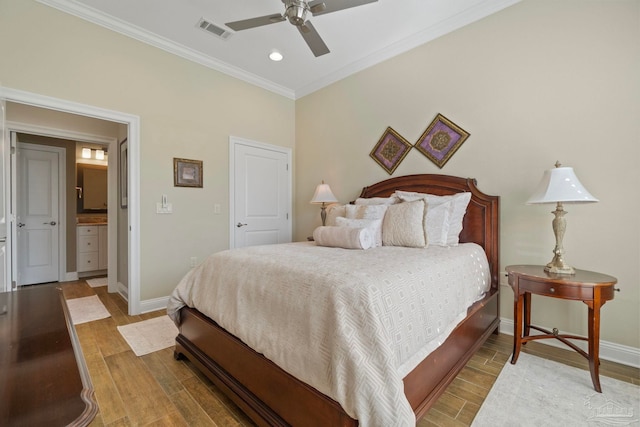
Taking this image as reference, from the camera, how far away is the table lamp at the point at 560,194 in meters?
1.90

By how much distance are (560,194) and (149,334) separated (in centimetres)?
355

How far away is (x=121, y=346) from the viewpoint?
2350mm

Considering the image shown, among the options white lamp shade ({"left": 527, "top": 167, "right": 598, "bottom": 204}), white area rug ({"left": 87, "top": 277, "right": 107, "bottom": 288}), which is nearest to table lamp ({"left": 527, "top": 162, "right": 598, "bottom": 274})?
white lamp shade ({"left": 527, "top": 167, "right": 598, "bottom": 204})

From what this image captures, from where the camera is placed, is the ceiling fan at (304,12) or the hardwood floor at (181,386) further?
the ceiling fan at (304,12)

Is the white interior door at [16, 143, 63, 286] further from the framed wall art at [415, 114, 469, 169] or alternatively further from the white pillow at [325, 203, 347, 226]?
the framed wall art at [415, 114, 469, 169]

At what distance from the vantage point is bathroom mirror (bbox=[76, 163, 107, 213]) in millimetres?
5465

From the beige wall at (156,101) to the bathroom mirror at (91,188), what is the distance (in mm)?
3563

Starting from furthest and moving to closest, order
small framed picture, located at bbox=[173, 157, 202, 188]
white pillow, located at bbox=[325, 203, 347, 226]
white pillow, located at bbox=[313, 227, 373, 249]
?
small framed picture, located at bbox=[173, 157, 202, 188], white pillow, located at bbox=[325, 203, 347, 226], white pillow, located at bbox=[313, 227, 373, 249]

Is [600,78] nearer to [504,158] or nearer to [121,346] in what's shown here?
[504,158]

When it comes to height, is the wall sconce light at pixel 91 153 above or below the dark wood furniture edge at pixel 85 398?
above

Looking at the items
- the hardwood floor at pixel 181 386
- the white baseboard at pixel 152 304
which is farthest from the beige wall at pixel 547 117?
the white baseboard at pixel 152 304

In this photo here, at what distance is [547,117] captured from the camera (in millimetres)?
2383

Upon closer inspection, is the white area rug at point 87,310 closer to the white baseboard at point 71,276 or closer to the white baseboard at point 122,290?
the white baseboard at point 122,290

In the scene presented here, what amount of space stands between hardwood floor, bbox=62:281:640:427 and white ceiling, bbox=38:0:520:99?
3075 mm
